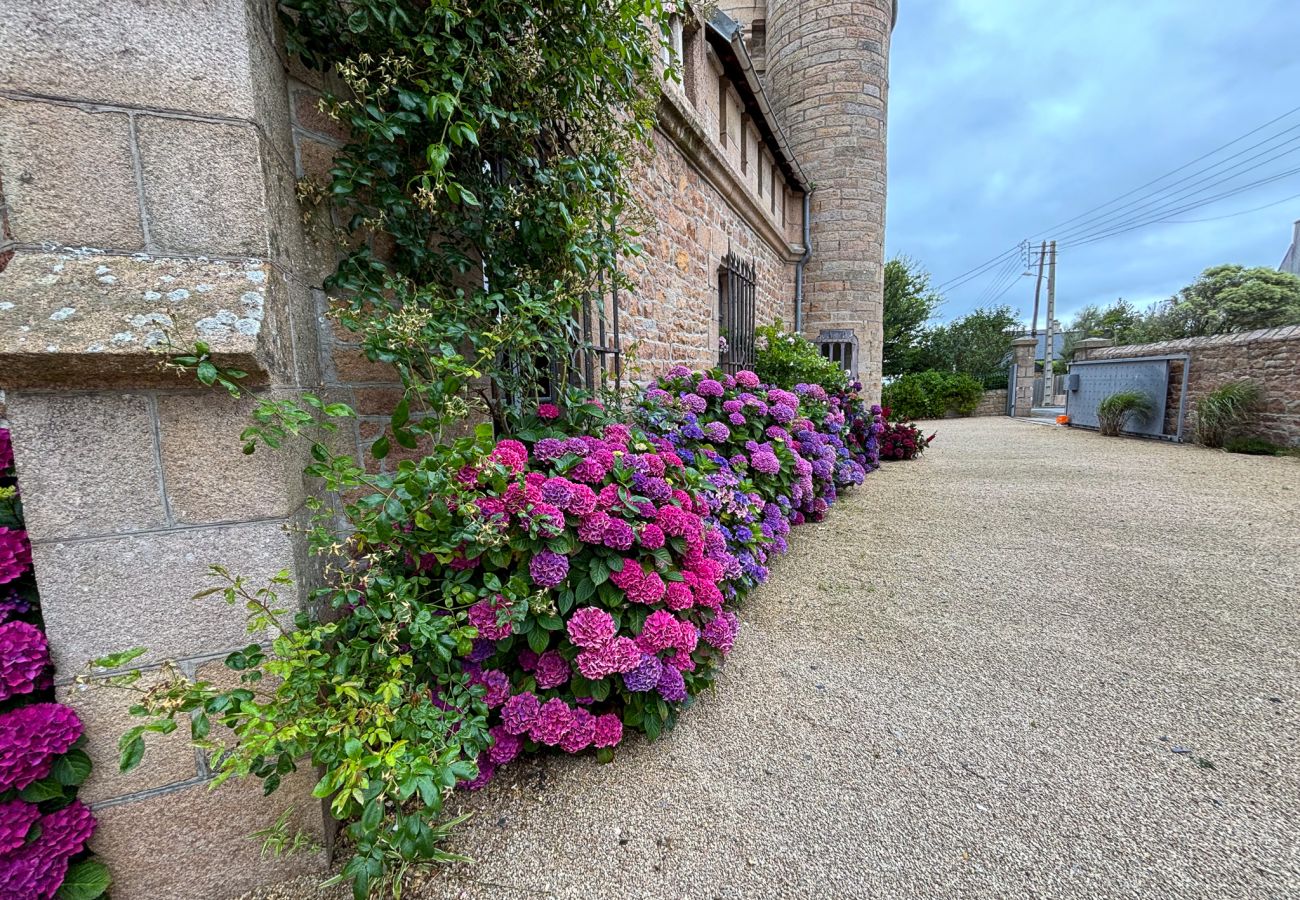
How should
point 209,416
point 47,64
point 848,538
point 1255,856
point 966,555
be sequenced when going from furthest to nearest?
point 848,538
point 966,555
point 1255,856
point 209,416
point 47,64

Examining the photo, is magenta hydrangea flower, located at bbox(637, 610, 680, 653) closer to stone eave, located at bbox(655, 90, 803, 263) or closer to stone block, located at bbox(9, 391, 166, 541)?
stone block, located at bbox(9, 391, 166, 541)

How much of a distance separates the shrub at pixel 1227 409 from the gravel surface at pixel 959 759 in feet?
21.4

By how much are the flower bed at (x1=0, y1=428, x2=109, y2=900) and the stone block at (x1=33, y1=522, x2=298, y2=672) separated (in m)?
0.06

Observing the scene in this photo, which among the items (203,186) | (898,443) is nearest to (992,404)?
(898,443)

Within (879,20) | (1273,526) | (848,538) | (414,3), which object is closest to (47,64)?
(414,3)

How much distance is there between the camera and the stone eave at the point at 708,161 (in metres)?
4.04

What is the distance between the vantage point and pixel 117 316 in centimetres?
101

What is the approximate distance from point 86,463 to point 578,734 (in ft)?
4.60

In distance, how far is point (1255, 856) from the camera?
128 centimetres

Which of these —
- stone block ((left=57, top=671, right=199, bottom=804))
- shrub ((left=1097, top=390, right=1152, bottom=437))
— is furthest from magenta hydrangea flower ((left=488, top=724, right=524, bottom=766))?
shrub ((left=1097, top=390, right=1152, bottom=437))

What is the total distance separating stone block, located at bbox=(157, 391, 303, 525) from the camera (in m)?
1.11

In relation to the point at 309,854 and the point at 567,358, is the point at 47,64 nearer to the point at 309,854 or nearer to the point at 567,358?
the point at 567,358

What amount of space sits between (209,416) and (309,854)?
1.16m

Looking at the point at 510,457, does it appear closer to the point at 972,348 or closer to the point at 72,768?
the point at 72,768
